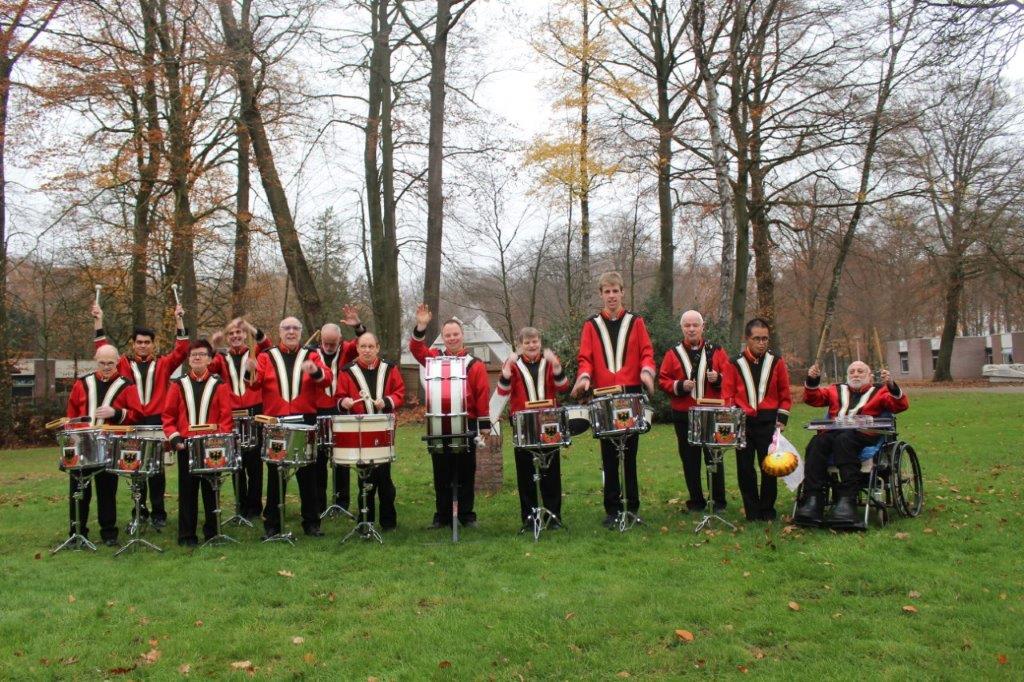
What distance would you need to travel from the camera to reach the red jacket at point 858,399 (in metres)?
8.09

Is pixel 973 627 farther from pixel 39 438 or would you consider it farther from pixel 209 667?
pixel 39 438

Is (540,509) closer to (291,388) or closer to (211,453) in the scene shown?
(291,388)

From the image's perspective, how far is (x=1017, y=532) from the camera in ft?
23.6

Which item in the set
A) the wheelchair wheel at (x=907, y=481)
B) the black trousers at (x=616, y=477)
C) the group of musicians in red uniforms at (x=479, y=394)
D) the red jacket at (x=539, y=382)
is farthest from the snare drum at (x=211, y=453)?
the wheelchair wheel at (x=907, y=481)

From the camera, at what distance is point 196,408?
8.00 metres

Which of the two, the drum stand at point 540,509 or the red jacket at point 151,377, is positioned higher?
the red jacket at point 151,377

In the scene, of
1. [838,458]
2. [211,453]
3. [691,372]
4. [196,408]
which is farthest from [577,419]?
[196,408]

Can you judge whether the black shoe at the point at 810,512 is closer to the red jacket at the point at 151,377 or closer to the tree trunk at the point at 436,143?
the red jacket at the point at 151,377

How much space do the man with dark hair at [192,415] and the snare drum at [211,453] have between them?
0.30 metres

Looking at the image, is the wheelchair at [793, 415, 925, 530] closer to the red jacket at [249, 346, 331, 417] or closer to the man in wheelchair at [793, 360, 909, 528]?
the man in wheelchair at [793, 360, 909, 528]

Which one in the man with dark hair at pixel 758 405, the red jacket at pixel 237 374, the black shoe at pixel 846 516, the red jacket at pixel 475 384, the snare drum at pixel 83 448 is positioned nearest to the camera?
the black shoe at pixel 846 516

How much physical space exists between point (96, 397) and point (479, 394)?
393 cm

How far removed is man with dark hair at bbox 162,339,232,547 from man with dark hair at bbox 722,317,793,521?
4960mm

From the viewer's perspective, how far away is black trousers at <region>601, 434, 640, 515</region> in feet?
26.4
